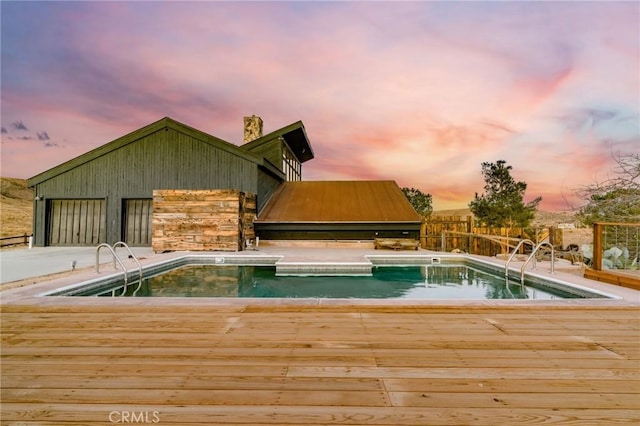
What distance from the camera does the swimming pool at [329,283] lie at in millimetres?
6324

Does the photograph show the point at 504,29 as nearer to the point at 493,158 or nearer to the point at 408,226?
the point at 408,226

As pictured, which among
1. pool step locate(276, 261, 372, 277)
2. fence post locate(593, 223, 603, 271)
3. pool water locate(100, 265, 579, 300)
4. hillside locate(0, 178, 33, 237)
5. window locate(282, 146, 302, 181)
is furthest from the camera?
hillside locate(0, 178, 33, 237)

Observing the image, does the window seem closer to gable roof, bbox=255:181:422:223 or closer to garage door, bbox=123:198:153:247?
gable roof, bbox=255:181:422:223

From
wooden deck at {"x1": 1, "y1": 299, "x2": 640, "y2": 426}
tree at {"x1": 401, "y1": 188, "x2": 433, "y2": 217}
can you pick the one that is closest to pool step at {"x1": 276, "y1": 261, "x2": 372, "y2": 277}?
wooden deck at {"x1": 1, "y1": 299, "x2": 640, "y2": 426}

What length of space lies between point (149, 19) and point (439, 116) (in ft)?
41.5

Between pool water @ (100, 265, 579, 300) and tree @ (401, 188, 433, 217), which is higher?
tree @ (401, 188, 433, 217)

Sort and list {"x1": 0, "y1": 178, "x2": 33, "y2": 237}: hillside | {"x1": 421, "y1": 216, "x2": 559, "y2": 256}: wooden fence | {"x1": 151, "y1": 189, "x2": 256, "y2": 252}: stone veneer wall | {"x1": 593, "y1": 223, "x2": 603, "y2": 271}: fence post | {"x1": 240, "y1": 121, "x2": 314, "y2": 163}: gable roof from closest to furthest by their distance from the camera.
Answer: {"x1": 593, "y1": 223, "x2": 603, "y2": 271}: fence post → {"x1": 151, "y1": 189, "x2": 256, "y2": 252}: stone veneer wall → {"x1": 421, "y1": 216, "x2": 559, "y2": 256}: wooden fence → {"x1": 240, "y1": 121, "x2": 314, "y2": 163}: gable roof → {"x1": 0, "y1": 178, "x2": 33, "y2": 237}: hillside

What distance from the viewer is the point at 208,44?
1238 cm

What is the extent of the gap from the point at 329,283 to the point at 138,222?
9.98 meters

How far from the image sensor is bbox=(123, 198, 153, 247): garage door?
534 inches

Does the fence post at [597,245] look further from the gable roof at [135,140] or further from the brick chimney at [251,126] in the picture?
the brick chimney at [251,126]

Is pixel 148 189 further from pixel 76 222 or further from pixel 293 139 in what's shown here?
pixel 293 139

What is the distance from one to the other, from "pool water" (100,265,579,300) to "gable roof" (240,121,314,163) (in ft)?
28.6

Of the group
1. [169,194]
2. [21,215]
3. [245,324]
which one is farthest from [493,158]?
[21,215]
